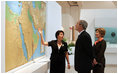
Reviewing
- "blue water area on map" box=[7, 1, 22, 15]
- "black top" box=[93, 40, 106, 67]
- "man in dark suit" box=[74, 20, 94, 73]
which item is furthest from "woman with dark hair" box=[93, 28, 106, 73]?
"blue water area on map" box=[7, 1, 22, 15]

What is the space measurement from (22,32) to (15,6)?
1.96 ft

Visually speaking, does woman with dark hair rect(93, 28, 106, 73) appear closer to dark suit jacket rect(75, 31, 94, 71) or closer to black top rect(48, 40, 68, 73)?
dark suit jacket rect(75, 31, 94, 71)

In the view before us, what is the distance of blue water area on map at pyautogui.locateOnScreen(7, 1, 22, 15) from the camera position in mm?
3905

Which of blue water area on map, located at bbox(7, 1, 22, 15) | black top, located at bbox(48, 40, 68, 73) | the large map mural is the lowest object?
black top, located at bbox(48, 40, 68, 73)

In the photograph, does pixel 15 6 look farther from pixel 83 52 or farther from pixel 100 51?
pixel 100 51

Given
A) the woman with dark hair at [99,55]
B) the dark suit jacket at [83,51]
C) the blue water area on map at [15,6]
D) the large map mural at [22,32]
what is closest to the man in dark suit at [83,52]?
the dark suit jacket at [83,51]

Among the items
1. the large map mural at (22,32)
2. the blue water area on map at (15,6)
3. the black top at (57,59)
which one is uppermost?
the blue water area on map at (15,6)

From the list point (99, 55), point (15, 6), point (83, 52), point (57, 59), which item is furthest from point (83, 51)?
point (15, 6)

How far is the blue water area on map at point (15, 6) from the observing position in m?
3.91

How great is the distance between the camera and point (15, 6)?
411 cm

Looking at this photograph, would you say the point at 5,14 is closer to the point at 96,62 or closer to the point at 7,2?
the point at 7,2

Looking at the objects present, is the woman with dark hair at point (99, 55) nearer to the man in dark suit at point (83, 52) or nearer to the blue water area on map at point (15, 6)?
the man in dark suit at point (83, 52)

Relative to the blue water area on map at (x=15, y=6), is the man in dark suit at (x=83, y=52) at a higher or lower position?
lower

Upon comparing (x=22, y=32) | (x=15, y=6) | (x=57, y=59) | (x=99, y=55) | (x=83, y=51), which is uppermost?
(x=15, y=6)
